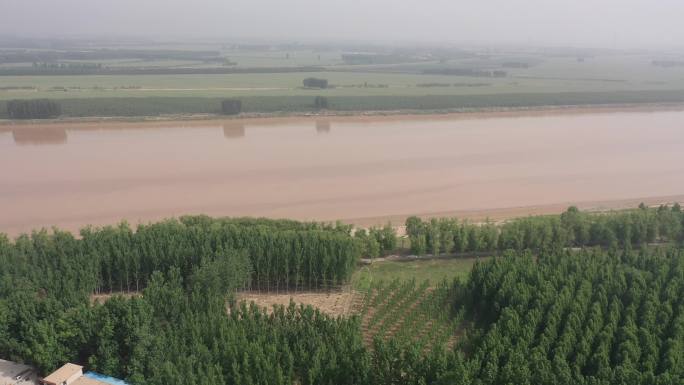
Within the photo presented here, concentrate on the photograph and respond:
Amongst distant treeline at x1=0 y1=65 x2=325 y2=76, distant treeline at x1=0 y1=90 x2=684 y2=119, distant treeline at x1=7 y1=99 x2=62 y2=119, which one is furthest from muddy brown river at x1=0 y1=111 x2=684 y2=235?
distant treeline at x1=0 y1=65 x2=325 y2=76

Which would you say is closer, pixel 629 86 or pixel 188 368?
pixel 188 368

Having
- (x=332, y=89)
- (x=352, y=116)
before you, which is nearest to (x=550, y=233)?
(x=352, y=116)

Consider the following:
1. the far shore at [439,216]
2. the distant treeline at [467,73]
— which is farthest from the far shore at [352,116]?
the distant treeline at [467,73]

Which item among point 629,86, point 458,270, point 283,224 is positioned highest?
point 629,86

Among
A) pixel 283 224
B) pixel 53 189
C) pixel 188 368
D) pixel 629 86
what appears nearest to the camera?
pixel 188 368

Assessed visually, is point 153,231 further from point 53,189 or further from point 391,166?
point 391,166

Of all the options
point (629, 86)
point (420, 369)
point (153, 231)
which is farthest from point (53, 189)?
point (629, 86)

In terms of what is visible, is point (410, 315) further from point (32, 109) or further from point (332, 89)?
point (332, 89)
